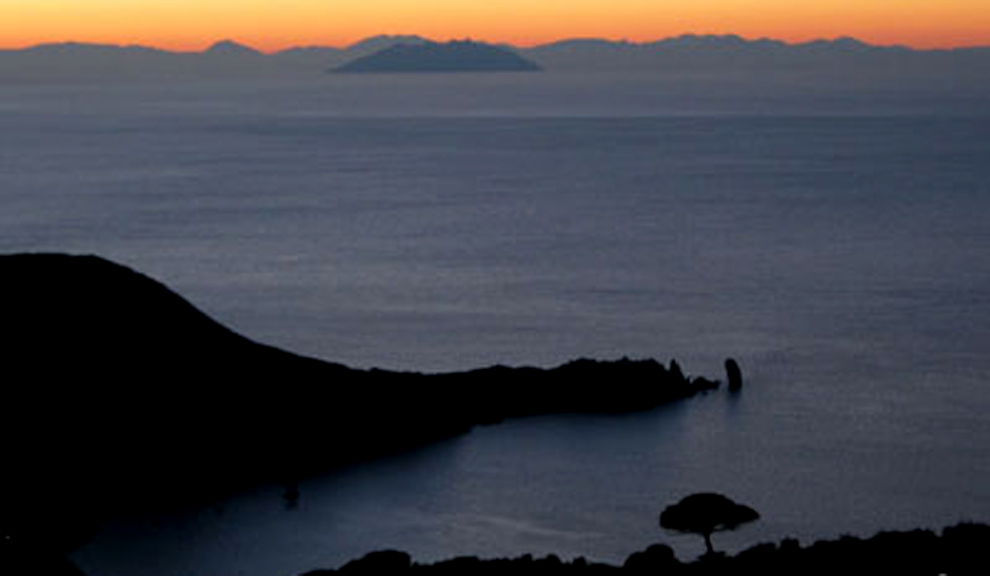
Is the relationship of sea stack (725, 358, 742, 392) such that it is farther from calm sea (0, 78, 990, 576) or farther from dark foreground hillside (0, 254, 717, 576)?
dark foreground hillside (0, 254, 717, 576)

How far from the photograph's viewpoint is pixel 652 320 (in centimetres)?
6950

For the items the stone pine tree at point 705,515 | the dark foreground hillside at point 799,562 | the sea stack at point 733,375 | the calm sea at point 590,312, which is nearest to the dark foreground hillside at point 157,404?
the calm sea at point 590,312

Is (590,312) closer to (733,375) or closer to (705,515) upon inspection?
(733,375)

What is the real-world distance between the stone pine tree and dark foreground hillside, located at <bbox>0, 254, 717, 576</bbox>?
13188mm

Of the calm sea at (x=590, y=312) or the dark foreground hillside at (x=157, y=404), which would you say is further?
the dark foreground hillside at (x=157, y=404)

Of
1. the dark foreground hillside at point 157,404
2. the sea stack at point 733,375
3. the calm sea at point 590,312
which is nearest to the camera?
the calm sea at point 590,312

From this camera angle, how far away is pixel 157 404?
42.5m

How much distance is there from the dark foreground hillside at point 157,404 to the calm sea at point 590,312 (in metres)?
1.44

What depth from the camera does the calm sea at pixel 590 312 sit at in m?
38.7

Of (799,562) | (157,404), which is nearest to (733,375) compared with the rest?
(157,404)

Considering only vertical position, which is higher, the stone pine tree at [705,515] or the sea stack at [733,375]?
the sea stack at [733,375]

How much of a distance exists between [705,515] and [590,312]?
43.2m

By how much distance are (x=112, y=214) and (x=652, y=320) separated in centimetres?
5614

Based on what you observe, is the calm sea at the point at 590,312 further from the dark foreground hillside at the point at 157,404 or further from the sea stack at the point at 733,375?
the dark foreground hillside at the point at 157,404
